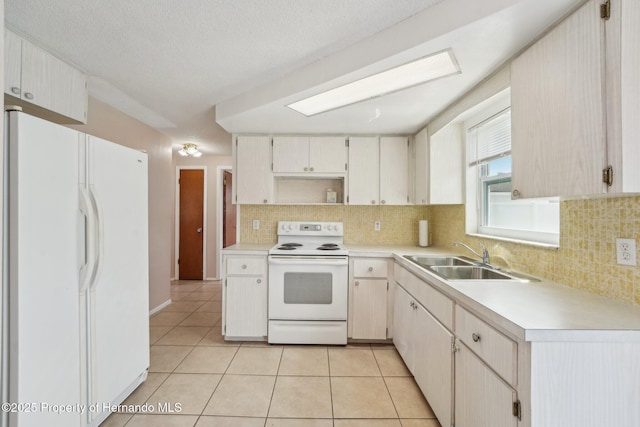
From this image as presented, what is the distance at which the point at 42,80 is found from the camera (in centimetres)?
186

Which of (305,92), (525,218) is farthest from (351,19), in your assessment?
(525,218)

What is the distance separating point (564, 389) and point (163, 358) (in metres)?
2.69

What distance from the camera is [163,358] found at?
8.16ft

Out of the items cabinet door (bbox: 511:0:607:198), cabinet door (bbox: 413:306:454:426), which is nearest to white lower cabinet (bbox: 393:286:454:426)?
cabinet door (bbox: 413:306:454:426)

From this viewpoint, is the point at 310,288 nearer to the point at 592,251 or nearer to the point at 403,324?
the point at 403,324

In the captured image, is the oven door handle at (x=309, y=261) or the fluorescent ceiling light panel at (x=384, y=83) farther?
the oven door handle at (x=309, y=261)

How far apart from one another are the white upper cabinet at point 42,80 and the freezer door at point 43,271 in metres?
0.67

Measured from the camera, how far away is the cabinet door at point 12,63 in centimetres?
164

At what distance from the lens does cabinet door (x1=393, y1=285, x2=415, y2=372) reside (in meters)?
2.18

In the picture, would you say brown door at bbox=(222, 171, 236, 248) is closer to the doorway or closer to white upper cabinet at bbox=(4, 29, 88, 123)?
the doorway

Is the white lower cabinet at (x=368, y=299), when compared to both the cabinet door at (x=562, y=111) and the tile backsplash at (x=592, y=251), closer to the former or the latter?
the tile backsplash at (x=592, y=251)

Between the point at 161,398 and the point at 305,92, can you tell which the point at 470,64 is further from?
the point at 161,398

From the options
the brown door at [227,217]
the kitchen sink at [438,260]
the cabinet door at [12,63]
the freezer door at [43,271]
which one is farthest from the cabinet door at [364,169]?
the brown door at [227,217]

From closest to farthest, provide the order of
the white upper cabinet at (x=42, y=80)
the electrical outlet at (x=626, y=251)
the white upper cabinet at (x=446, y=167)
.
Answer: the electrical outlet at (x=626, y=251) < the white upper cabinet at (x=42, y=80) < the white upper cabinet at (x=446, y=167)
